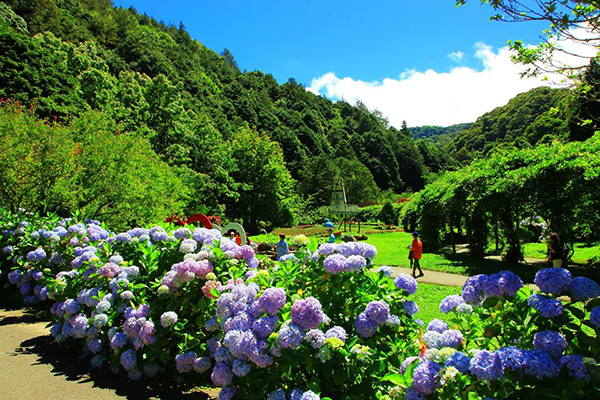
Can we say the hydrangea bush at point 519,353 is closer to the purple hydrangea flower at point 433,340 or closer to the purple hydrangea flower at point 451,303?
the purple hydrangea flower at point 433,340

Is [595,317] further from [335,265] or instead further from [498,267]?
[498,267]

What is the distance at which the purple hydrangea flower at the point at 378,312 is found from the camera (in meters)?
2.42

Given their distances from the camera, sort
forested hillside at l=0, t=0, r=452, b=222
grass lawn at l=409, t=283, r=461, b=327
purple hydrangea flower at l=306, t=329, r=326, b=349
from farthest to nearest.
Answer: forested hillside at l=0, t=0, r=452, b=222 < grass lawn at l=409, t=283, r=461, b=327 < purple hydrangea flower at l=306, t=329, r=326, b=349

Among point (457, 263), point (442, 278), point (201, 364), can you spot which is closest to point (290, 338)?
point (201, 364)

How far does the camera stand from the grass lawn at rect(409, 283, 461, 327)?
23.4ft

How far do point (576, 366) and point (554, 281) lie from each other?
0.39 meters

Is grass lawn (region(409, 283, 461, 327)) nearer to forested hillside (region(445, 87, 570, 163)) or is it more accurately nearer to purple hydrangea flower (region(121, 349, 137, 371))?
purple hydrangea flower (region(121, 349, 137, 371))

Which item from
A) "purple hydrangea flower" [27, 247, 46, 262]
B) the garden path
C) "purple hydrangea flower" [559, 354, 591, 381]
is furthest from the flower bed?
"purple hydrangea flower" [27, 247, 46, 262]

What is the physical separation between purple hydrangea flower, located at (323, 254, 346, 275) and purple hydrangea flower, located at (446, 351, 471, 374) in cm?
92

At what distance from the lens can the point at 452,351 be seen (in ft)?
6.38

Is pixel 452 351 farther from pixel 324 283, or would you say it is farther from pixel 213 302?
pixel 213 302

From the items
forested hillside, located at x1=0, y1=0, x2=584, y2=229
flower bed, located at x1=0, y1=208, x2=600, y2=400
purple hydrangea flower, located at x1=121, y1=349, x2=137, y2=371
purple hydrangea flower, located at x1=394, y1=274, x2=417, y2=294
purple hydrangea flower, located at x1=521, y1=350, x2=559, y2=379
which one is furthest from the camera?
forested hillside, located at x1=0, y1=0, x2=584, y2=229

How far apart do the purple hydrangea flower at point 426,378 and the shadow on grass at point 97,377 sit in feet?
7.99

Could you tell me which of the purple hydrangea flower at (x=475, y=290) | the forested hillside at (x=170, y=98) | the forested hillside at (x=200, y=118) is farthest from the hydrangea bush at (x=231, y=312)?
the forested hillside at (x=170, y=98)
